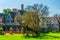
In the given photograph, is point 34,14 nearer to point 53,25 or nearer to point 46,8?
point 46,8

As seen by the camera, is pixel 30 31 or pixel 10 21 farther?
pixel 10 21

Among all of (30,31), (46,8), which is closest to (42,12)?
(46,8)

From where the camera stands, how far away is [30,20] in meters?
52.6

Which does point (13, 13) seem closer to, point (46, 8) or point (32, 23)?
point (46, 8)

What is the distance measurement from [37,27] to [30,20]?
105 inches

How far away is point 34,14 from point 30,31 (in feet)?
A: 15.8

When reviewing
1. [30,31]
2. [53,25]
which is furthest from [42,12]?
[53,25]

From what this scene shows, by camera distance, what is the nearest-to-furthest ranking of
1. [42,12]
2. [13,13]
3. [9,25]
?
[42,12] < [9,25] < [13,13]

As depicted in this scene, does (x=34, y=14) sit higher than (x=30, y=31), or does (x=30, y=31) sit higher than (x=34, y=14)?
(x=34, y=14)

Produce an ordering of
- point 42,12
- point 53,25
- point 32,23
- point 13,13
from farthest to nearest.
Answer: point 53,25
point 13,13
point 42,12
point 32,23

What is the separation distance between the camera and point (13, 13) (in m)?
78.1

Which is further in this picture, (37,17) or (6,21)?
(6,21)

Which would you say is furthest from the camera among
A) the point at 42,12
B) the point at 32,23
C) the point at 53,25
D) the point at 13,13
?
the point at 53,25

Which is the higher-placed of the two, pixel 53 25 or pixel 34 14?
pixel 34 14
